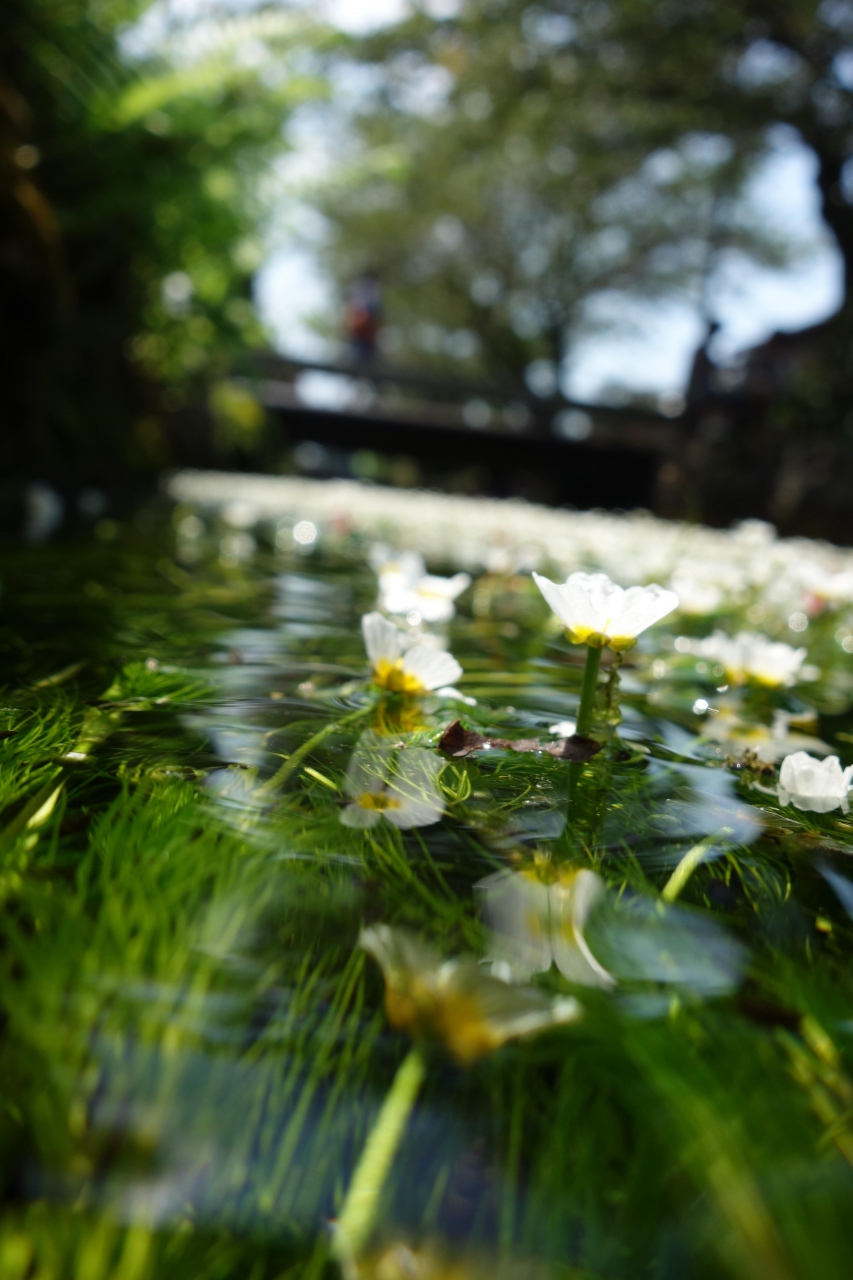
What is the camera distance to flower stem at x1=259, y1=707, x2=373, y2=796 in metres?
0.84

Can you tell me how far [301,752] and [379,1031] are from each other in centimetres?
47

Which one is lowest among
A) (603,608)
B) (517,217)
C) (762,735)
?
(762,735)

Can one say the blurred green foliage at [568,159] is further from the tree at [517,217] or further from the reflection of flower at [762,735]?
the reflection of flower at [762,735]

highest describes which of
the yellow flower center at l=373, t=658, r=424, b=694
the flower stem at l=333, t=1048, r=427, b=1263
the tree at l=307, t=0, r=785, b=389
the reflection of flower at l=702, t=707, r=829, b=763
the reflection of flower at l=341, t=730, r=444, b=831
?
the tree at l=307, t=0, r=785, b=389

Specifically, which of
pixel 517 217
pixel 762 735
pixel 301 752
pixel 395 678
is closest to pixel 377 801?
pixel 301 752

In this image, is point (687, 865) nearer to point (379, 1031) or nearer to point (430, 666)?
point (379, 1031)

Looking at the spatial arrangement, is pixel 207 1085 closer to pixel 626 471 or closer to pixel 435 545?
pixel 435 545

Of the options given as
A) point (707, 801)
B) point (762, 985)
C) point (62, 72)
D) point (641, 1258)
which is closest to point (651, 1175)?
point (641, 1258)

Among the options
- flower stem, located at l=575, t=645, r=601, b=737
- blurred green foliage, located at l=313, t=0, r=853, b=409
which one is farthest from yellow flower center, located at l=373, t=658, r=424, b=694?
blurred green foliage, located at l=313, t=0, r=853, b=409

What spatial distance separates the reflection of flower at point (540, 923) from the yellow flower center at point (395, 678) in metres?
0.51

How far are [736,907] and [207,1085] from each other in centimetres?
44

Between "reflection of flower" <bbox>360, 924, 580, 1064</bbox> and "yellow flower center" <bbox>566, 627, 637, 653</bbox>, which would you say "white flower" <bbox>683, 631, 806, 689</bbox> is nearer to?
"yellow flower center" <bbox>566, 627, 637, 653</bbox>

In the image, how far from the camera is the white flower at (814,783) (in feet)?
3.07

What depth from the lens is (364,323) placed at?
49.5 feet
